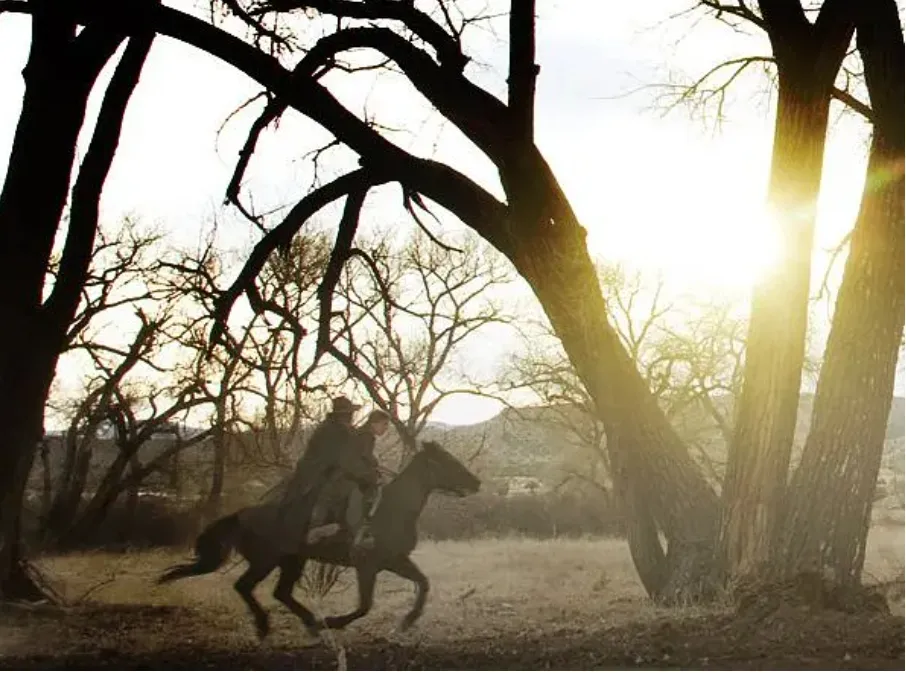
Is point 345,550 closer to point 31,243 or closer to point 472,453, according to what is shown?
point 472,453

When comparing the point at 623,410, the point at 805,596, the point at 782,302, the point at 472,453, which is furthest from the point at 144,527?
the point at 782,302

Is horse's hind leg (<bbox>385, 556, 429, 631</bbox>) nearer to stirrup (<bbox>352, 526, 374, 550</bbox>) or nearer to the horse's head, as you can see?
stirrup (<bbox>352, 526, 374, 550</bbox>)

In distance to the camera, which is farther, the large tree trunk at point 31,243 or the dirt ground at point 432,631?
the large tree trunk at point 31,243

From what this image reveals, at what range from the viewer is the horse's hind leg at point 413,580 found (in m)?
5.25

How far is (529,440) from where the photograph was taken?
5375 mm

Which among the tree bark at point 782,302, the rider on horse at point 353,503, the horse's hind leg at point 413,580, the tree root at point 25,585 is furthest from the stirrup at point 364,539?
the tree bark at point 782,302

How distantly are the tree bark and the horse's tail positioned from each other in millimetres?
2516

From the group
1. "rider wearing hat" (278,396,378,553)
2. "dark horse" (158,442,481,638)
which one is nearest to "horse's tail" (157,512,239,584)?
"dark horse" (158,442,481,638)

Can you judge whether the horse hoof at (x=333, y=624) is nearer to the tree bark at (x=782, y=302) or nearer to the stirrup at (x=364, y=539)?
the stirrup at (x=364, y=539)

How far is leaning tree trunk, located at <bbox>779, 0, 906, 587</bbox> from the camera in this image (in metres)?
5.59

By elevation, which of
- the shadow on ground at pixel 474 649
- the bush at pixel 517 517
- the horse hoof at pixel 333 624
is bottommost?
the shadow on ground at pixel 474 649

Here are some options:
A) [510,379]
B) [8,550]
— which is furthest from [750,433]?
[8,550]

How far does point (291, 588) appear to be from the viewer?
527cm

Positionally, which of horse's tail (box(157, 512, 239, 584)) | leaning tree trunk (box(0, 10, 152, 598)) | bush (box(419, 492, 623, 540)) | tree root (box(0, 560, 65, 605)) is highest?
leaning tree trunk (box(0, 10, 152, 598))
